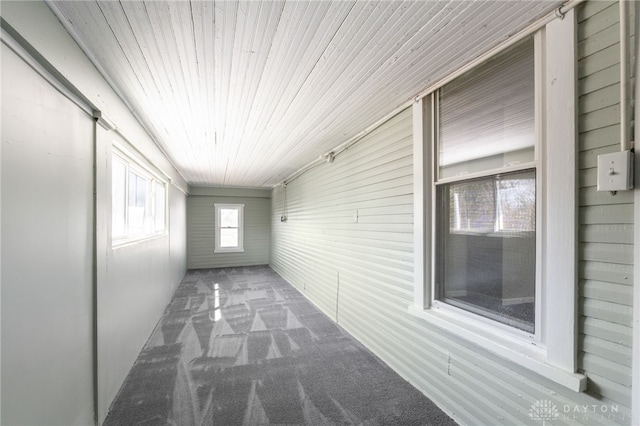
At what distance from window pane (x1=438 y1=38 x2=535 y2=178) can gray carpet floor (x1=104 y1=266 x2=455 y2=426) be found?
188cm

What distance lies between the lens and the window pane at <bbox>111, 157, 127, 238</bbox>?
224 cm

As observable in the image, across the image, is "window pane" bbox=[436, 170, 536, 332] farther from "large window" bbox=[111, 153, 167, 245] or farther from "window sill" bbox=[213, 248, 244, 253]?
"window sill" bbox=[213, 248, 244, 253]

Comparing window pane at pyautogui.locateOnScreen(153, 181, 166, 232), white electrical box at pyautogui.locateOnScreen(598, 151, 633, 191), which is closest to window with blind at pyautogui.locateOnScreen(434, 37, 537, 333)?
white electrical box at pyautogui.locateOnScreen(598, 151, 633, 191)

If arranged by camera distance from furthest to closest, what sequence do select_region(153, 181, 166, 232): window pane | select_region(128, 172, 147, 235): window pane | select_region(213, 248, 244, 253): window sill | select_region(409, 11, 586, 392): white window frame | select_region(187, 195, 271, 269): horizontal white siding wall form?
select_region(213, 248, 244, 253): window sill
select_region(187, 195, 271, 269): horizontal white siding wall
select_region(153, 181, 166, 232): window pane
select_region(128, 172, 147, 235): window pane
select_region(409, 11, 586, 392): white window frame

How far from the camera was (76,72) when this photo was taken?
146 centimetres

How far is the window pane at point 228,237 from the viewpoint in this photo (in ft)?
25.6

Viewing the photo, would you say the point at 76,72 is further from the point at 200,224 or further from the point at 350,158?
the point at 200,224

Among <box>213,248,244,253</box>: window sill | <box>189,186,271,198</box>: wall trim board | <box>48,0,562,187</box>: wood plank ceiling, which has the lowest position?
<box>213,248,244,253</box>: window sill

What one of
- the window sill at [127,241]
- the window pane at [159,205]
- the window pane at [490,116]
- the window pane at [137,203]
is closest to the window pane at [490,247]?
the window pane at [490,116]

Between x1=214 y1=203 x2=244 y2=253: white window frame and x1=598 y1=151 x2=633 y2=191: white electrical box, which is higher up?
x1=598 y1=151 x2=633 y2=191: white electrical box

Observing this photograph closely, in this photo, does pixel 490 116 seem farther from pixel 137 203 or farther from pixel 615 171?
pixel 137 203

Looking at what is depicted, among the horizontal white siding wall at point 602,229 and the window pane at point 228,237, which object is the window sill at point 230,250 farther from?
the horizontal white siding wall at point 602,229

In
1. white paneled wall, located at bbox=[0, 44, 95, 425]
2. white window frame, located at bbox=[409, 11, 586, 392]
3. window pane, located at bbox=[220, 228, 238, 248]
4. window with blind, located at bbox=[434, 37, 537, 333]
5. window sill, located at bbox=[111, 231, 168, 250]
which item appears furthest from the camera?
window pane, located at bbox=[220, 228, 238, 248]

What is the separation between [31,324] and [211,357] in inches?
72.6
